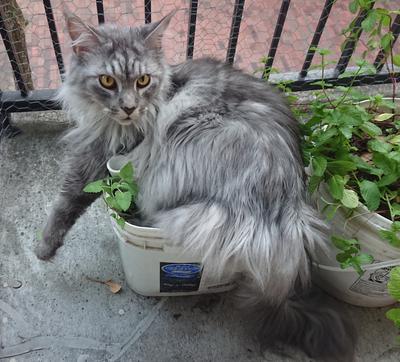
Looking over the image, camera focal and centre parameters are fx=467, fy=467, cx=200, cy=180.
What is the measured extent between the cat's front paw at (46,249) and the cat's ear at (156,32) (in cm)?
65

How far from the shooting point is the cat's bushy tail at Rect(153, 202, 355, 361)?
1.10 m

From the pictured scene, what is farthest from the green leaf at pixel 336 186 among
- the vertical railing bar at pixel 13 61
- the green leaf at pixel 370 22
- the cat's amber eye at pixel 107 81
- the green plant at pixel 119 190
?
the vertical railing bar at pixel 13 61

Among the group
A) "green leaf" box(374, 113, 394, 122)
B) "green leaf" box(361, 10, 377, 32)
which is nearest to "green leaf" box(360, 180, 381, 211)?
"green leaf" box(374, 113, 394, 122)

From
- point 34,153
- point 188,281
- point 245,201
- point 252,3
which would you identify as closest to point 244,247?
point 245,201

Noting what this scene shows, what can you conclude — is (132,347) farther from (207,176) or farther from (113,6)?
(113,6)

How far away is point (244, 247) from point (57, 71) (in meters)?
1.21

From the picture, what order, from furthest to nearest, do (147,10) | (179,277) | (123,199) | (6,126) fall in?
(6,126)
(147,10)
(179,277)
(123,199)

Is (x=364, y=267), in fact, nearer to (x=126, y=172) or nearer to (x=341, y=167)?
(x=341, y=167)

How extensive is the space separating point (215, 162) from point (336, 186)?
0.30 metres

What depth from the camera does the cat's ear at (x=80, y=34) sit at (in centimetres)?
108

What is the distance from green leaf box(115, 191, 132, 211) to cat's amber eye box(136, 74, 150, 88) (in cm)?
27

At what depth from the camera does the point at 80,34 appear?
3.62 feet

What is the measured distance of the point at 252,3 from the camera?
2.27 metres

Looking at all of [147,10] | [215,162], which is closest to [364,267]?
[215,162]
